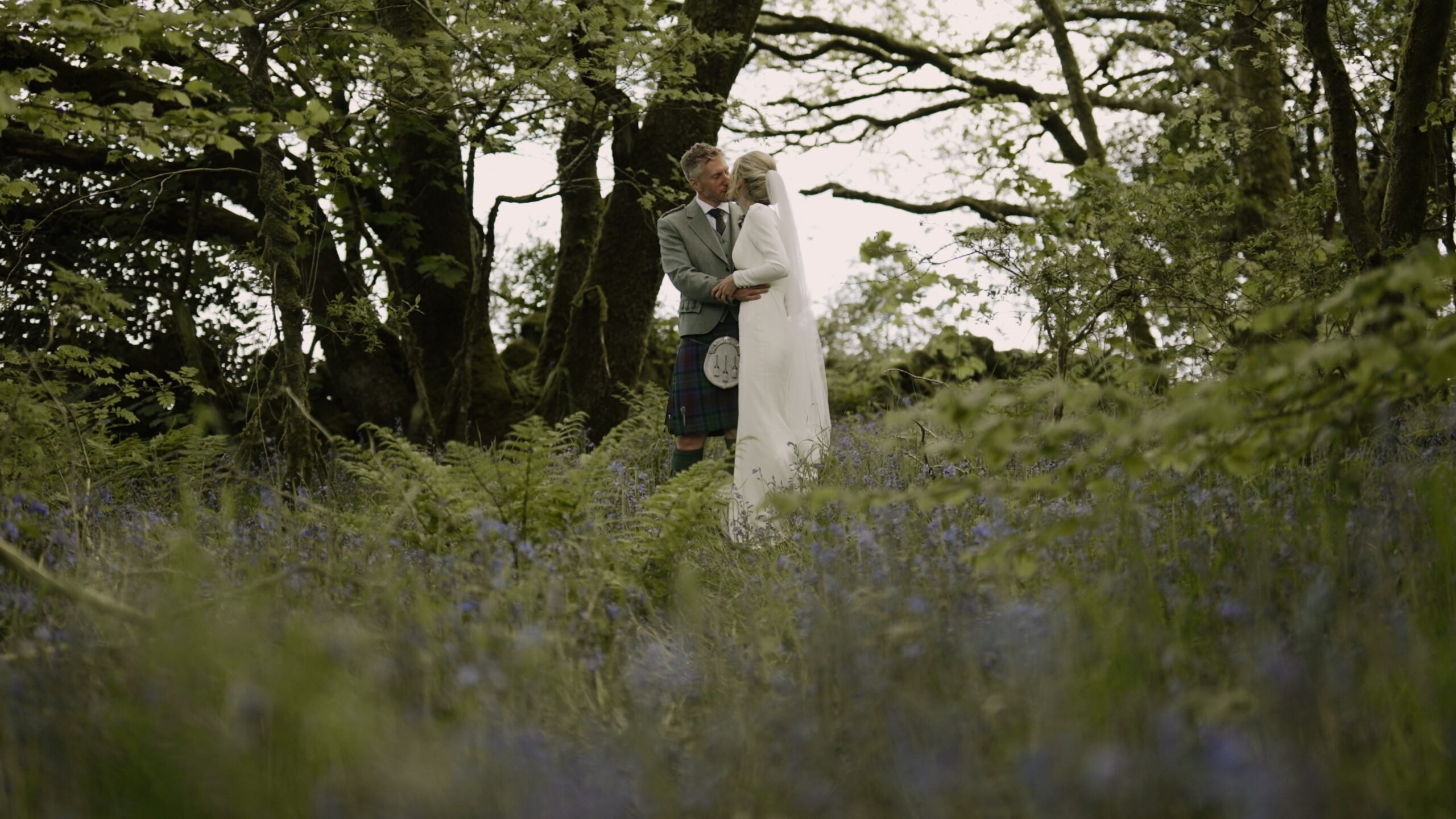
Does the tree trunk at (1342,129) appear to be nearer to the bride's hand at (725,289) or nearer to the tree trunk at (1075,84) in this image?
the bride's hand at (725,289)

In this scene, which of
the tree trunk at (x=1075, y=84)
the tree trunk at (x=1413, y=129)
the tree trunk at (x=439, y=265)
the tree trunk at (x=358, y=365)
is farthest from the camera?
the tree trunk at (x=1075, y=84)

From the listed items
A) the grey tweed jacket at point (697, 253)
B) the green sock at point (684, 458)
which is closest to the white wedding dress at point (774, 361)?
the grey tweed jacket at point (697, 253)

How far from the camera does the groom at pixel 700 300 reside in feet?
20.3

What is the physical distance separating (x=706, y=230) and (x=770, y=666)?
3879 millimetres

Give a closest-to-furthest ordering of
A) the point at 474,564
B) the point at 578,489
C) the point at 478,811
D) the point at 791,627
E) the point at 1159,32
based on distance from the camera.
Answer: the point at 478,811 < the point at 791,627 < the point at 474,564 < the point at 578,489 < the point at 1159,32

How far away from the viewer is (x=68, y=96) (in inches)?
158

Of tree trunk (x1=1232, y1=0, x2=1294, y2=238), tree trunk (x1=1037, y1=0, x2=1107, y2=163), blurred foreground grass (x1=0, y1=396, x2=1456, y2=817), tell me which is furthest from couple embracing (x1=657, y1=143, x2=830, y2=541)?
tree trunk (x1=1037, y1=0, x2=1107, y2=163)

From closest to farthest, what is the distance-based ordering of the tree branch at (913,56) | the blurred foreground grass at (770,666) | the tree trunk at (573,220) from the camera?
the blurred foreground grass at (770,666) < the tree trunk at (573,220) < the tree branch at (913,56)

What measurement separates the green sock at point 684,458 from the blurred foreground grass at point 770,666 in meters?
2.15

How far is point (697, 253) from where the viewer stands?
6270mm

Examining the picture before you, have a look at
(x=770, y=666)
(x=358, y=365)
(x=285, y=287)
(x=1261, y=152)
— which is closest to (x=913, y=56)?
(x=1261, y=152)

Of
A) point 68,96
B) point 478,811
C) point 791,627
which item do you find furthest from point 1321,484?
point 68,96

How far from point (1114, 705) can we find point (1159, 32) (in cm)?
917

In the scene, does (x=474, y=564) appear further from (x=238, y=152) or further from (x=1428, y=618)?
(x=238, y=152)
